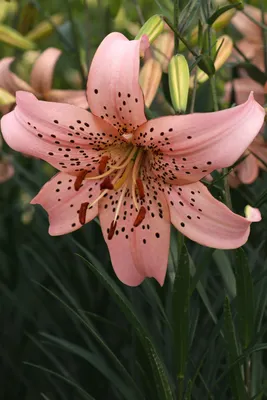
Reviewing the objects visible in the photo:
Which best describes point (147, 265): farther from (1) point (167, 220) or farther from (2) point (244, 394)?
(2) point (244, 394)

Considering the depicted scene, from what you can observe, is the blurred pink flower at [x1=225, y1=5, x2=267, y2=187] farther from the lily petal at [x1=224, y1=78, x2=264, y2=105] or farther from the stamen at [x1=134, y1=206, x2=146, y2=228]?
the stamen at [x1=134, y1=206, x2=146, y2=228]

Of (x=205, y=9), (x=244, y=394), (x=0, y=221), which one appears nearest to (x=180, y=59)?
(x=205, y=9)

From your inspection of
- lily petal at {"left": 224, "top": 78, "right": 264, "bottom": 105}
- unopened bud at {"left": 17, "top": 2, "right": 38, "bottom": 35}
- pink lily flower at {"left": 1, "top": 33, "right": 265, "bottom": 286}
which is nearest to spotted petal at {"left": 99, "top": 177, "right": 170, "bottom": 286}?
pink lily flower at {"left": 1, "top": 33, "right": 265, "bottom": 286}

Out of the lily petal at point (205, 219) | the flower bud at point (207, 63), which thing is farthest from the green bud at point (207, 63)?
the lily petal at point (205, 219)

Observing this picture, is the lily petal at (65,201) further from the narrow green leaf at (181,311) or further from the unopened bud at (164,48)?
the unopened bud at (164,48)

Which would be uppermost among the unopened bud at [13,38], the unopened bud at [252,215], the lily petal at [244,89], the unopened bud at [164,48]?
the unopened bud at [13,38]
